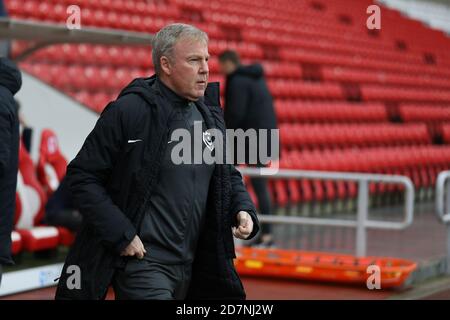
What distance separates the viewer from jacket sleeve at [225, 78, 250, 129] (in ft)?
32.2

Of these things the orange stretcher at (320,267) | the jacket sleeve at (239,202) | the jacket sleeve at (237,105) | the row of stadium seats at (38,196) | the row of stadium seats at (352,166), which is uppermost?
the row of stadium seats at (352,166)

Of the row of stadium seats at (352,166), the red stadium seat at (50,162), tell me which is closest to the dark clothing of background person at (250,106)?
the red stadium seat at (50,162)

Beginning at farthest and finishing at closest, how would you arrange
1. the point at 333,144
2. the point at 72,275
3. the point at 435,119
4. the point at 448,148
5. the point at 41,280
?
the point at 435,119, the point at 448,148, the point at 333,144, the point at 41,280, the point at 72,275

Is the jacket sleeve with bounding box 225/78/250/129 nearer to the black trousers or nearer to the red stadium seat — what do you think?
the red stadium seat

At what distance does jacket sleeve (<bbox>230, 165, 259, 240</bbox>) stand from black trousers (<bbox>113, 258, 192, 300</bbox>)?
0.36 meters

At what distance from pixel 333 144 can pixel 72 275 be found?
38.0ft

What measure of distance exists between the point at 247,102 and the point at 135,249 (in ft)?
19.7

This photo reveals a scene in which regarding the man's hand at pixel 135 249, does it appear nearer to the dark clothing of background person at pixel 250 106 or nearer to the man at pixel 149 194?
the man at pixel 149 194

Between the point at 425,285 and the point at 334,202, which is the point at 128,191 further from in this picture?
the point at 334,202

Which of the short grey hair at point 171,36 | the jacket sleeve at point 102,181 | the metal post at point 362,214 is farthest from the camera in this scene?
the metal post at point 362,214

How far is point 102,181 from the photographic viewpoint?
4.08 m

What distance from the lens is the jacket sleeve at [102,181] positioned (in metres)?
3.95
